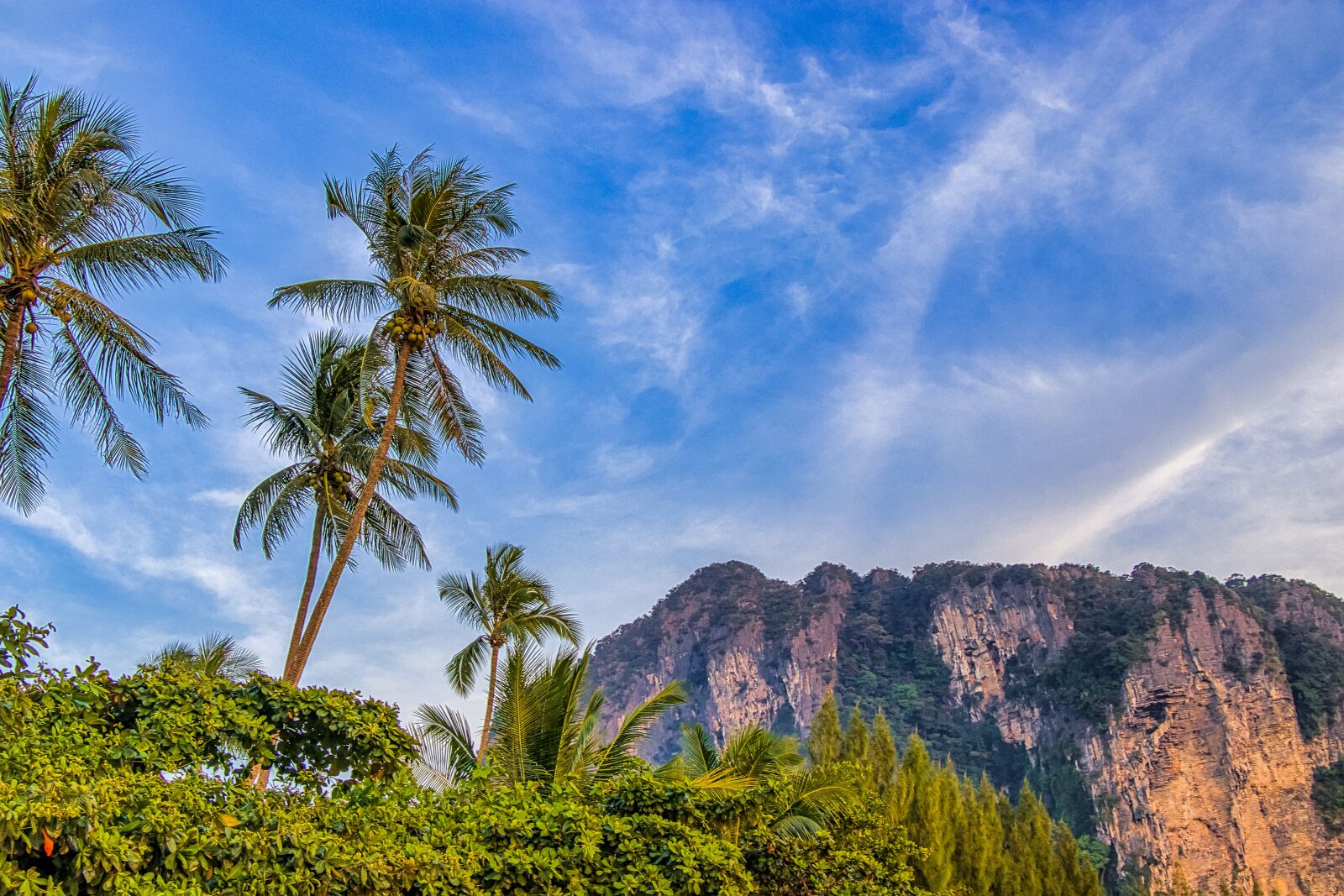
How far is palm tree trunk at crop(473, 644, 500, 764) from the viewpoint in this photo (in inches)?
470

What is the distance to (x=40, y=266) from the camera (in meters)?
8.27

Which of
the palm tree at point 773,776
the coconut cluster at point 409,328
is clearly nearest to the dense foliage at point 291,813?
the palm tree at point 773,776

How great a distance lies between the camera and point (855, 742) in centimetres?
2286

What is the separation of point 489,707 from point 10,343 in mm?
8251

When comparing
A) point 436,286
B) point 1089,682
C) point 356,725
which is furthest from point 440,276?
point 1089,682

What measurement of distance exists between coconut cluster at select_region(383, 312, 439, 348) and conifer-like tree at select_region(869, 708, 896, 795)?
50.6 ft

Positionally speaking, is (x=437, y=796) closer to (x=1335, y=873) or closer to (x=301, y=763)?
(x=301, y=763)

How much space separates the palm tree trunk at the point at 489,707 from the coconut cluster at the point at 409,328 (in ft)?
16.0

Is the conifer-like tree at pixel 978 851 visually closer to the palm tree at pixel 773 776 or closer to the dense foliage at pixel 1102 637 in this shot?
the palm tree at pixel 773 776

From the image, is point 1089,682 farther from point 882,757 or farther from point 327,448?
point 327,448

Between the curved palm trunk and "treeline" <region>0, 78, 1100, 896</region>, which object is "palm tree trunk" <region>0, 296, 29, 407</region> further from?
the curved palm trunk

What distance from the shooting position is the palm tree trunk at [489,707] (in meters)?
11.9

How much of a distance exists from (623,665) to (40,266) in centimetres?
10748

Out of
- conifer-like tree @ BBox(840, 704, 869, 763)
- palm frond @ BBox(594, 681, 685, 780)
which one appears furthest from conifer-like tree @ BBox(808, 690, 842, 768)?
palm frond @ BBox(594, 681, 685, 780)
